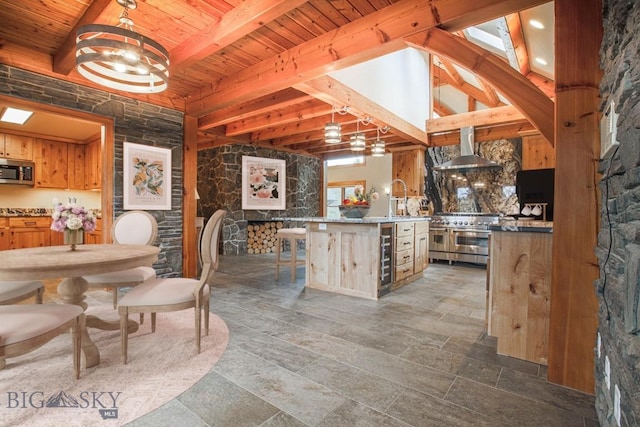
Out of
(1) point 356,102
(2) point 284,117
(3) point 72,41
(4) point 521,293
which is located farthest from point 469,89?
(3) point 72,41

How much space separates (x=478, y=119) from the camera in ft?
18.0

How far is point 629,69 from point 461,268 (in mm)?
4832

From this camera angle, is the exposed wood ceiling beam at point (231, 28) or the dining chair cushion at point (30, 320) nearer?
the dining chair cushion at point (30, 320)

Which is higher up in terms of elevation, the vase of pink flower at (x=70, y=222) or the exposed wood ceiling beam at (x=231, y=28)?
the exposed wood ceiling beam at (x=231, y=28)

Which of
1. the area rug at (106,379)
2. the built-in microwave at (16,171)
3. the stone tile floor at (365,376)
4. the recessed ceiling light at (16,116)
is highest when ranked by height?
the recessed ceiling light at (16,116)

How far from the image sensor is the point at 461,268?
214 inches

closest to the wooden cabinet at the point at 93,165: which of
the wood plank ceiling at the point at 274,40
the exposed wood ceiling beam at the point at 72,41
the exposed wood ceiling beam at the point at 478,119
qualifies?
the wood plank ceiling at the point at 274,40

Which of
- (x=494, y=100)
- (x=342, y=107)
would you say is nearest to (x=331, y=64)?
(x=342, y=107)

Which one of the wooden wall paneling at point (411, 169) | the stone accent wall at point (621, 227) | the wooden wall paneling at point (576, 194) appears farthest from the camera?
the wooden wall paneling at point (411, 169)

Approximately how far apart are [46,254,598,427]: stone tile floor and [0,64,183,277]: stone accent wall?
1.44m

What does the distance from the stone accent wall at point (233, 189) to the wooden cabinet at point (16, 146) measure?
2938 mm

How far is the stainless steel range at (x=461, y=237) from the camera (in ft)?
17.7

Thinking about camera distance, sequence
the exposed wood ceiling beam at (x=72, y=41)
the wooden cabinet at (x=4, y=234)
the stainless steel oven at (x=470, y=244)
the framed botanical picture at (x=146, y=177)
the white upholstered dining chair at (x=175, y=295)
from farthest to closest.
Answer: the stainless steel oven at (x=470, y=244)
the wooden cabinet at (x=4, y=234)
the framed botanical picture at (x=146, y=177)
the exposed wood ceiling beam at (x=72, y=41)
the white upholstered dining chair at (x=175, y=295)

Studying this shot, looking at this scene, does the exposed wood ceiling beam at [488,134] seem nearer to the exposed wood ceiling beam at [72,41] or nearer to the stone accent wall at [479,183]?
the stone accent wall at [479,183]
